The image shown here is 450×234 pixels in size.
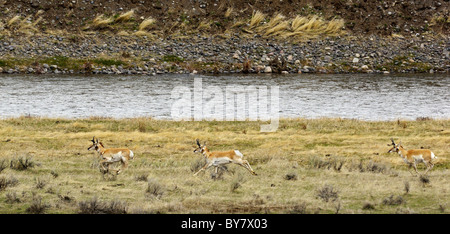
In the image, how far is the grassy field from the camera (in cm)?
1364

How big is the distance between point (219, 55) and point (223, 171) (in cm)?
3851

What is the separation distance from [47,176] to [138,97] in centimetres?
2578

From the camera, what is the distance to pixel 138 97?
138 ft

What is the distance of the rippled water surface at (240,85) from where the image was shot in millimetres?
36406

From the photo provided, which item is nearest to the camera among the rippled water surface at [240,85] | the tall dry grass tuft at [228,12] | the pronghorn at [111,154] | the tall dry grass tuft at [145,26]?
the pronghorn at [111,154]

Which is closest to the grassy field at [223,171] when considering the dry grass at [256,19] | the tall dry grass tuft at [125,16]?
the tall dry grass tuft at [125,16]

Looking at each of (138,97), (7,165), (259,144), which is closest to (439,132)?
(259,144)

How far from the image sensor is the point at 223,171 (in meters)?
17.3

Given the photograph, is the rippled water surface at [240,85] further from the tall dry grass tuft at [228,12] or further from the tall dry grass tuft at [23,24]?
the tall dry grass tuft at [228,12]

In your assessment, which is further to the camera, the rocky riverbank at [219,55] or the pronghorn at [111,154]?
the rocky riverbank at [219,55]

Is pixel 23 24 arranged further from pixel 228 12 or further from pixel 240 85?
pixel 240 85

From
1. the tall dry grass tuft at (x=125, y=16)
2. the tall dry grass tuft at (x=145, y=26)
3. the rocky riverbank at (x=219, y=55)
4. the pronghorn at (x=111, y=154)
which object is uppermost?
the tall dry grass tuft at (x=125, y=16)

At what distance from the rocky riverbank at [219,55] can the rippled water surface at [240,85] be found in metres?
1.91
